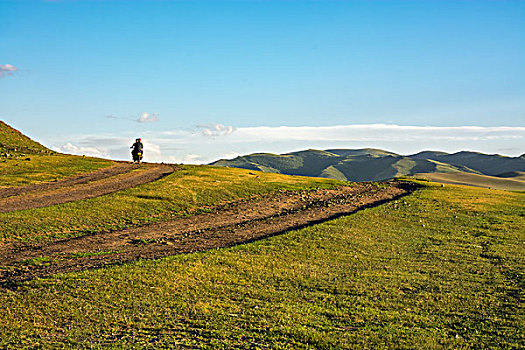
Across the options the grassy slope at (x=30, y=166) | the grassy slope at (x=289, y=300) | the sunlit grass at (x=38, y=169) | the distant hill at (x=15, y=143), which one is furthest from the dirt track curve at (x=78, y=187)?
the distant hill at (x=15, y=143)

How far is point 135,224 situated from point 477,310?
65.2 feet

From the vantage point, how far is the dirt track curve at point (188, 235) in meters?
17.8

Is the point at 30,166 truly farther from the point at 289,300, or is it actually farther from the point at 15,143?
the point at 289,300

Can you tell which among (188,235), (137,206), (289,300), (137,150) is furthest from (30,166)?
(289,300)

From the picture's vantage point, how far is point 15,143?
2426 inches

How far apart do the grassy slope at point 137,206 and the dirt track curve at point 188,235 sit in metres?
1.47

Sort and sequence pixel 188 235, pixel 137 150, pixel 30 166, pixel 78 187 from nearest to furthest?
pixel 188 235 → pixel 78 187 → pixel 30 166 → pixel 137 150

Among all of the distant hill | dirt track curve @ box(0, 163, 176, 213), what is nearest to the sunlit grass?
dirt track curve @ box(0, 163, 176, 213)

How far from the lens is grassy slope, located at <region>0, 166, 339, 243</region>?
23.3m

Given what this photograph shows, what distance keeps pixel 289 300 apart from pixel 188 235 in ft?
36.9

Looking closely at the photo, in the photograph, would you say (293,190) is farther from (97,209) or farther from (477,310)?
(477,310)

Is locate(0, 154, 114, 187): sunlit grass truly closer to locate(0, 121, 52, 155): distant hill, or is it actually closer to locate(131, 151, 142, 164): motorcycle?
locate(131, 151, 142, 164): motorcycle

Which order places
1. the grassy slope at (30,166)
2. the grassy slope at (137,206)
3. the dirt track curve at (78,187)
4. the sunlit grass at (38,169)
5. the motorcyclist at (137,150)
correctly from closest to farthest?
1. the grassy slope at (137,206)
2. the dirt track curve at (78,187)
3. the sunlit grass at (38,169)
4. the grassy slope at (30,166)
5. the motorcyclist at (137,150)

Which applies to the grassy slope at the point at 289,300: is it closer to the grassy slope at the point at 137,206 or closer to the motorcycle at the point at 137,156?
the grassy slope at the point at 137,206
